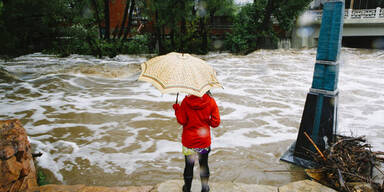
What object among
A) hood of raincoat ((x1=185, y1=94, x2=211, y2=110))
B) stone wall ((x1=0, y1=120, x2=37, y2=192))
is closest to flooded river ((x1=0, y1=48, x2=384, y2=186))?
stone wall ((x1=0, y1=120, x2=37, y2=192))

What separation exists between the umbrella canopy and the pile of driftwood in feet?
6.28

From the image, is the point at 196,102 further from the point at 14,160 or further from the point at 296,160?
the point at 296,160

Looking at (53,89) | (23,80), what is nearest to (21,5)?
(23,80)

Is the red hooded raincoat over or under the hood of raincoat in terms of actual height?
under

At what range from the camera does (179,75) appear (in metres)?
2.42

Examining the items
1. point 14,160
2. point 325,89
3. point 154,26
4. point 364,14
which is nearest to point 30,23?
point 154,26

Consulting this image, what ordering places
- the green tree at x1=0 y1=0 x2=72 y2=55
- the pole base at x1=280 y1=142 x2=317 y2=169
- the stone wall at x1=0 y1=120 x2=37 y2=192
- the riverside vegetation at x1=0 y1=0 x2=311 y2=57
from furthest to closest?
1. the riverside vegetation at x1=0 y1=0 x2=311 y2=57
2. the green tree at x1=0 y1=0 x2=72 y2=55
3. the pole base at x1=280 y1=142 x2=317 y2=169
4. the stone wall at x1=0 y1=120 x2=37 y2=192

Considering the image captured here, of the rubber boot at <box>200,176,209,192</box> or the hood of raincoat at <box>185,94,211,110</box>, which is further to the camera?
the rubber boot at <box>200,176,209,192</box>

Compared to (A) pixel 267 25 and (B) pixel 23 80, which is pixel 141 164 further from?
(A) pixel 267 25

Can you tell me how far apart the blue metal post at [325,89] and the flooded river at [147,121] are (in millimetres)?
573

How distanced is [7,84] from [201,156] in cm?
1021

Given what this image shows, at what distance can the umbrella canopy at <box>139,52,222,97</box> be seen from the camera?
2.35 m

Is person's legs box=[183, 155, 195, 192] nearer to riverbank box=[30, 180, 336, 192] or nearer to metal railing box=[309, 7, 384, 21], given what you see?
riverbank box=[30, 180, 336, 192]

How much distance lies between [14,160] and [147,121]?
372cm
